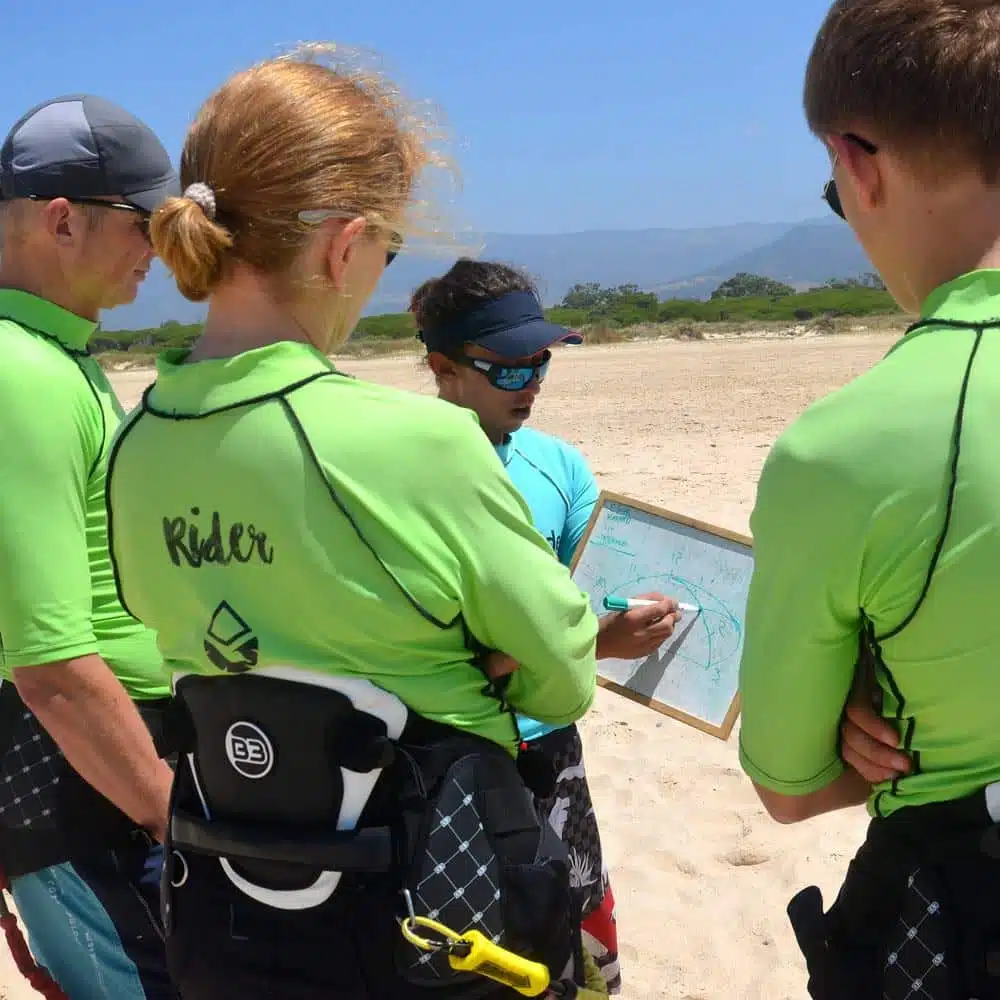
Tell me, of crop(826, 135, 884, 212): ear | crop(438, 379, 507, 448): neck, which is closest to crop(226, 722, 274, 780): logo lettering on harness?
crop(826, 135, 884, 212): ear

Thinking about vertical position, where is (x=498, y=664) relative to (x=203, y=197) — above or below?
below

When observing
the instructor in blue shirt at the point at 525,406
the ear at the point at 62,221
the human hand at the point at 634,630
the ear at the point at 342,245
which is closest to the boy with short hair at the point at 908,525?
the ear at the point at 342,245

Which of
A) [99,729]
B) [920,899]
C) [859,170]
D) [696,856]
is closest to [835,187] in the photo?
[859,170]

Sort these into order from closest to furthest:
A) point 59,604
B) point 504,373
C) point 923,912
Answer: point 923,912 → point 59,604 → point 504,373

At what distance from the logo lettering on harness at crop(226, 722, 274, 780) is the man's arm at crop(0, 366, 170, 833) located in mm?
510

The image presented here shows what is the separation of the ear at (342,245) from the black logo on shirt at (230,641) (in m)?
0.52

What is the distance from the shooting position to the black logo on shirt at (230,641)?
1623mm

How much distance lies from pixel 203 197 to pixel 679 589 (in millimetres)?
1624

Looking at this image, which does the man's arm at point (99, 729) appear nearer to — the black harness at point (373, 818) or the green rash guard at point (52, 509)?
the green rash guard at point (52, 509)

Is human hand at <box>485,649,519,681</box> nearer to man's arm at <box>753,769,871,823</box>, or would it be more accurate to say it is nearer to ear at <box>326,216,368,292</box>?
man's arm at <box>753,769,871,823</box>

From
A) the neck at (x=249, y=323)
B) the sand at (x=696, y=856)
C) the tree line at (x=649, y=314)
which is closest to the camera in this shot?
the neck at (x=249, y=323)

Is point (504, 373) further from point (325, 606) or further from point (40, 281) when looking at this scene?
point (325, 606)

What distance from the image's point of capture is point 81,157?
229 centimetres

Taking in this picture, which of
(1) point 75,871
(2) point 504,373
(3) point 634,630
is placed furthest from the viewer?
(2) point 504,373
